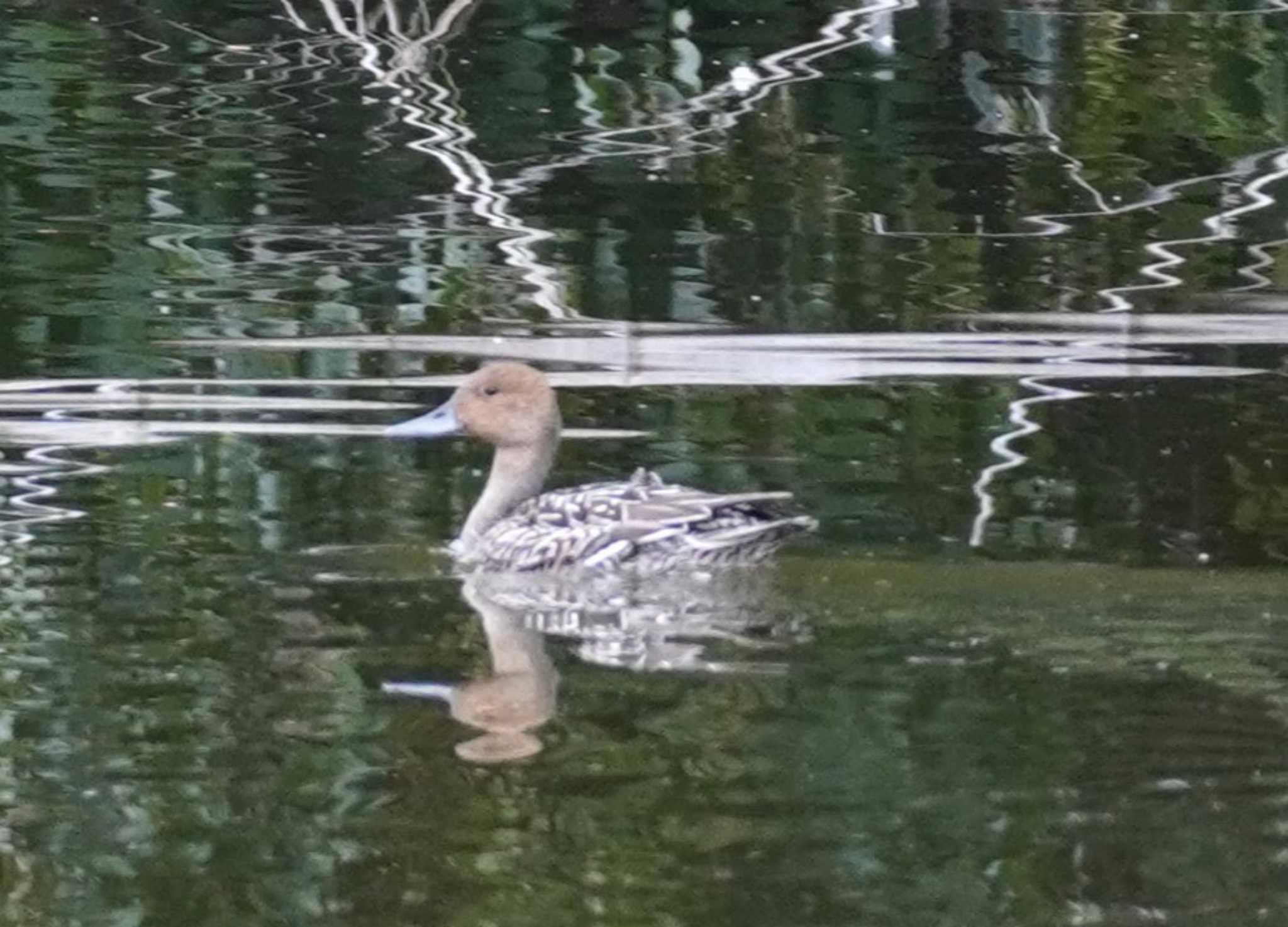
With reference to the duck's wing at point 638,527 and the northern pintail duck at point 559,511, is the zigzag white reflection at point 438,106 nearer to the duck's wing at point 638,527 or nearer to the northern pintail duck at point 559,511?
the northern pintail duck at point 559,511

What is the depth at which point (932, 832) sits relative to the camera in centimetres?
615

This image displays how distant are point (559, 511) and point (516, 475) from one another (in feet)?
1.50

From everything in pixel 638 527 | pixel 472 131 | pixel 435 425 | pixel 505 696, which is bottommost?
pixel 505 696

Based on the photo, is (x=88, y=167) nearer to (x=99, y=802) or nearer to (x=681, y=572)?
Answer: (x=681, y=572)

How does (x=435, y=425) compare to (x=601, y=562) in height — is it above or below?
above

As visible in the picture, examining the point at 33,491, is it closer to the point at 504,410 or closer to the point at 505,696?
the point at 504,410

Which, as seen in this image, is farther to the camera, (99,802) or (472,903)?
(99,802)

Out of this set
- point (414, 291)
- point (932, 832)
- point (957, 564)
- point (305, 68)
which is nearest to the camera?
point (932, 832)

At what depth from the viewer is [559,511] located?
27.7ft

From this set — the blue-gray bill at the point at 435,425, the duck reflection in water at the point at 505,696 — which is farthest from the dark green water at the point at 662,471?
the blue-gray bill at the point at 435,425

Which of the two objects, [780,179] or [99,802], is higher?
[780,179]

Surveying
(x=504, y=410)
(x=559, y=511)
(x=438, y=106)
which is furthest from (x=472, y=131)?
(x=559, y=511)

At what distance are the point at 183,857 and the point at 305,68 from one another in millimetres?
10185

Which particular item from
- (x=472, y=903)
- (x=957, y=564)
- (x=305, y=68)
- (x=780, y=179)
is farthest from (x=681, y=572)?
(x=305, y=68)
